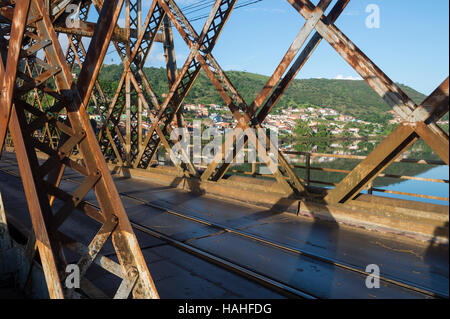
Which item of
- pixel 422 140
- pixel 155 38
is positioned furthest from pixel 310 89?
pixel 422 140

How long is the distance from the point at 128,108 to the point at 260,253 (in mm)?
9464

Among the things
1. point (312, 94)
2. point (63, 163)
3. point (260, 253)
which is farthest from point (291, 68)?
point (312, 94)

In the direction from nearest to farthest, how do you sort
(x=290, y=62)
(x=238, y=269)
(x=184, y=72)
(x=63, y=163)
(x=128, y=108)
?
(x=63, y=163)
(x=238, y=269)
(x=290, y=62)
(x=184, y=72)
(x=128, y=108)

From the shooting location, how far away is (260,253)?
231 inches

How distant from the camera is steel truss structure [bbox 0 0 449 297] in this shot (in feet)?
11.0

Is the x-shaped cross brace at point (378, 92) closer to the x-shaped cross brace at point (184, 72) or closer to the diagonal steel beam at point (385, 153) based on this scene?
the diagonal steel beam at point (385, 153)

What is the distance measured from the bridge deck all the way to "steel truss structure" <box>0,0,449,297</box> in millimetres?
1193

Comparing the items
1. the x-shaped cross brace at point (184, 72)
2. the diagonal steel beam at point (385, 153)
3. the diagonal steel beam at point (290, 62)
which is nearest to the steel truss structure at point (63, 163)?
the diagonal steel beam at point (385, 153)

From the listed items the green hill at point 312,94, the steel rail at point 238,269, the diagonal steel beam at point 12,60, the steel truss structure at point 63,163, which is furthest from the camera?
the green hill at point 312,94

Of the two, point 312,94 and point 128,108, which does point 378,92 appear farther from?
point 312,94

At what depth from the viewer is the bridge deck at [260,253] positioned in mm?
4516

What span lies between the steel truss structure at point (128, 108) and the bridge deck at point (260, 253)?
1193 mm

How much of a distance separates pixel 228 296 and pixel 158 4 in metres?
10.4
